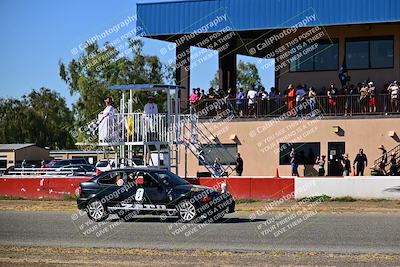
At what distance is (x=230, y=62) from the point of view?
41875mm

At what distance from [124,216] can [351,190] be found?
9162 mm

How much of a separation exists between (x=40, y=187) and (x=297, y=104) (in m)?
11.2

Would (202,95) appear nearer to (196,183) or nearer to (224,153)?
(224,153)

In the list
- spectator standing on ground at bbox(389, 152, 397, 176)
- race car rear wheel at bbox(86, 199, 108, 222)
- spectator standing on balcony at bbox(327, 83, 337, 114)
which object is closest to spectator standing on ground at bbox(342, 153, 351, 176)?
spectator standing on ground at bbox(389, 152, 397, 176)

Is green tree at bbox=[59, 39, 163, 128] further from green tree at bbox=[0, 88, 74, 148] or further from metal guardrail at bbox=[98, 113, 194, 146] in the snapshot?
metal guardrail at bbox=[98, 113, 194, 146]

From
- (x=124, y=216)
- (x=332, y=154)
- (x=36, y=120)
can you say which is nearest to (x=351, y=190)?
(x=332, y=154)

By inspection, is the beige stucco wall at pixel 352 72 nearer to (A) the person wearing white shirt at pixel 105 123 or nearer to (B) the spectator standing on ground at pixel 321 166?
(B) the spectator standing on ground at pixel 321 166

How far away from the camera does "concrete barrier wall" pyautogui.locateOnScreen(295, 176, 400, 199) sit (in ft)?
96.1

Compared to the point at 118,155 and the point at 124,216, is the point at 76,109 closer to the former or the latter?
the point at 118,155

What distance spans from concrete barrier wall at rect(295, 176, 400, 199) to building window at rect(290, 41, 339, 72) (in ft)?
33.7

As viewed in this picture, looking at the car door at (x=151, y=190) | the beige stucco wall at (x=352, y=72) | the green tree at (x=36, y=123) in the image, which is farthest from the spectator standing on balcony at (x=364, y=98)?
the green tree at (x=36, y=123)

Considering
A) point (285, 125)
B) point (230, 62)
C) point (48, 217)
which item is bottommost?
point (48, 217)

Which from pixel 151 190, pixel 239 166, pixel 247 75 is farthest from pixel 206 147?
pixel 247 75

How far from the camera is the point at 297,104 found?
119 ft
